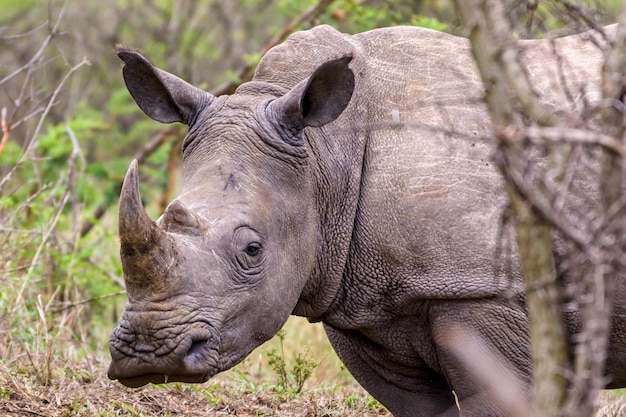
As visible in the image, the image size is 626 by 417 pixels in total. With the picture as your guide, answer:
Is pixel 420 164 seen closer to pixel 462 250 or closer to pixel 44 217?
pixel 462 250

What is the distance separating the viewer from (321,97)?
215 inches

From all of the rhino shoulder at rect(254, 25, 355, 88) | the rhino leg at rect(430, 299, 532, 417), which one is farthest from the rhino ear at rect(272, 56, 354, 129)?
the rhino leg at rect(430, 299, 532, 417)

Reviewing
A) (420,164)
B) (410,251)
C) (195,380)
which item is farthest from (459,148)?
(195,380)

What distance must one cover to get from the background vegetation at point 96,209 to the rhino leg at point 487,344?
1.46 m

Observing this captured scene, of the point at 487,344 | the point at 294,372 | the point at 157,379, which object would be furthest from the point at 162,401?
the point at 487,344

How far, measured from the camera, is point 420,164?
5512mm

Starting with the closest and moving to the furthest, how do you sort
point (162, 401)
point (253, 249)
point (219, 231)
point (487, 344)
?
point (219, 231), point (253, 249), point (487, 344), point (162, 401)

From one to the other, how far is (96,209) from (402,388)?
19.6 ft

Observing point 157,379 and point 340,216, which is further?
point 340,216

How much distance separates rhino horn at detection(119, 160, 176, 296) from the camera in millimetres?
4730

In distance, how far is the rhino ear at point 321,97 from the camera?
545cm

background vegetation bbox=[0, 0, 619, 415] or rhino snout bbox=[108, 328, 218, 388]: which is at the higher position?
rhino snout bbox=[108, 328, 218, 388]

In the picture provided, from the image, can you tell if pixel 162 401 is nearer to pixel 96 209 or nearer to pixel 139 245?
pixel 139 245

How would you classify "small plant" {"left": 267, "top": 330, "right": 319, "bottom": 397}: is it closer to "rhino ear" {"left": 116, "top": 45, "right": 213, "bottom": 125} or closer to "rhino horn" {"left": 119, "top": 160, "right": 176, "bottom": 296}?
"rhino ear" {"left": 116, "top": 45, "right": 213, "bottom": 125}
